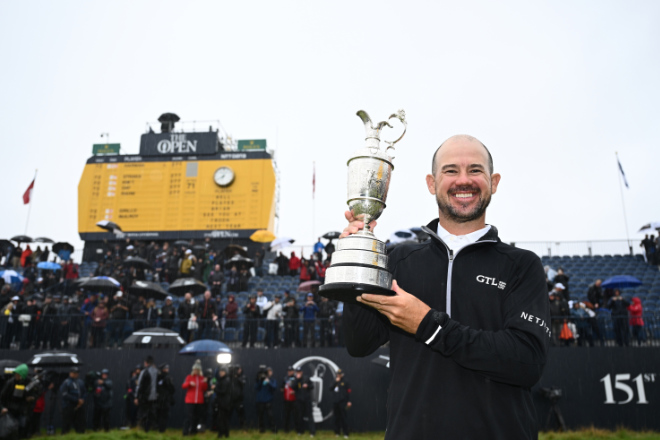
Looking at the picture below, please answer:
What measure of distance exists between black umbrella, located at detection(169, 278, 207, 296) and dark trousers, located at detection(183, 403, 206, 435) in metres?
4.82

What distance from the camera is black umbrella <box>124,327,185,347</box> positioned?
43.2ft

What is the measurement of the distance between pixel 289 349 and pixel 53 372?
6.06 m

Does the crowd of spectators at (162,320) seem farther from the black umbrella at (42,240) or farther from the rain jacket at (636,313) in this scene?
the rain jacket at (636,313)

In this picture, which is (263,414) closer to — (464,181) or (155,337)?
(155,337)

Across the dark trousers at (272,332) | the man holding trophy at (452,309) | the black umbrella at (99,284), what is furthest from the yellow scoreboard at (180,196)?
the man holding trophy at (452,309)

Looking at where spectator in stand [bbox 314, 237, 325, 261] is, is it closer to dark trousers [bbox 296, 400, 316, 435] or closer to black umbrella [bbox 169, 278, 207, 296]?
black umbrella [bbox 169, 278, 207, 296]

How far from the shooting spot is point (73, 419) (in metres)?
12.1

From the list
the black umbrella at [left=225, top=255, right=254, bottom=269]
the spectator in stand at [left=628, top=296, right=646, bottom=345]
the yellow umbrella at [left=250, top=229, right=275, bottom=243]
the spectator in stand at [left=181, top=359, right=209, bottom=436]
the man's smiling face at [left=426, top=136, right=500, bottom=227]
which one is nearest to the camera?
the man's smiling face at [left=426, top=136, right=500, bottom=227]

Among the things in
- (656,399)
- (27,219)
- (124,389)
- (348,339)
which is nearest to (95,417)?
(124,389)

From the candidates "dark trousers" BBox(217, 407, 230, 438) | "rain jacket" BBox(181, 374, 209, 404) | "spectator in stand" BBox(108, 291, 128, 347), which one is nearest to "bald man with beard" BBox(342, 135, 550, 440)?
"dark trousers" BBox(217, 407, 230, 438)

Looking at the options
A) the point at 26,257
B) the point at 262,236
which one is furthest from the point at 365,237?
the point at 26,257

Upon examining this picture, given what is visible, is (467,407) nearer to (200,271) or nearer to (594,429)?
(594,429)

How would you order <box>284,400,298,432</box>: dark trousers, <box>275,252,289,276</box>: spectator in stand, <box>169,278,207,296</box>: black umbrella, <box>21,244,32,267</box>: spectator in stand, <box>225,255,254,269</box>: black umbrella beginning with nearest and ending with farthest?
<box>284,400,298,432</box>: dark trousers → <box>169,278,207,296</box>: black umbrella → <box>225,255,254,269</box>: black umbrella → <box>275,252,289,276</box>: spectator in stand → <box>21,244,32,267</box>: spectator in stand

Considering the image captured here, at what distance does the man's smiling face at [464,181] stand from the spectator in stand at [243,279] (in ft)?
57.1
